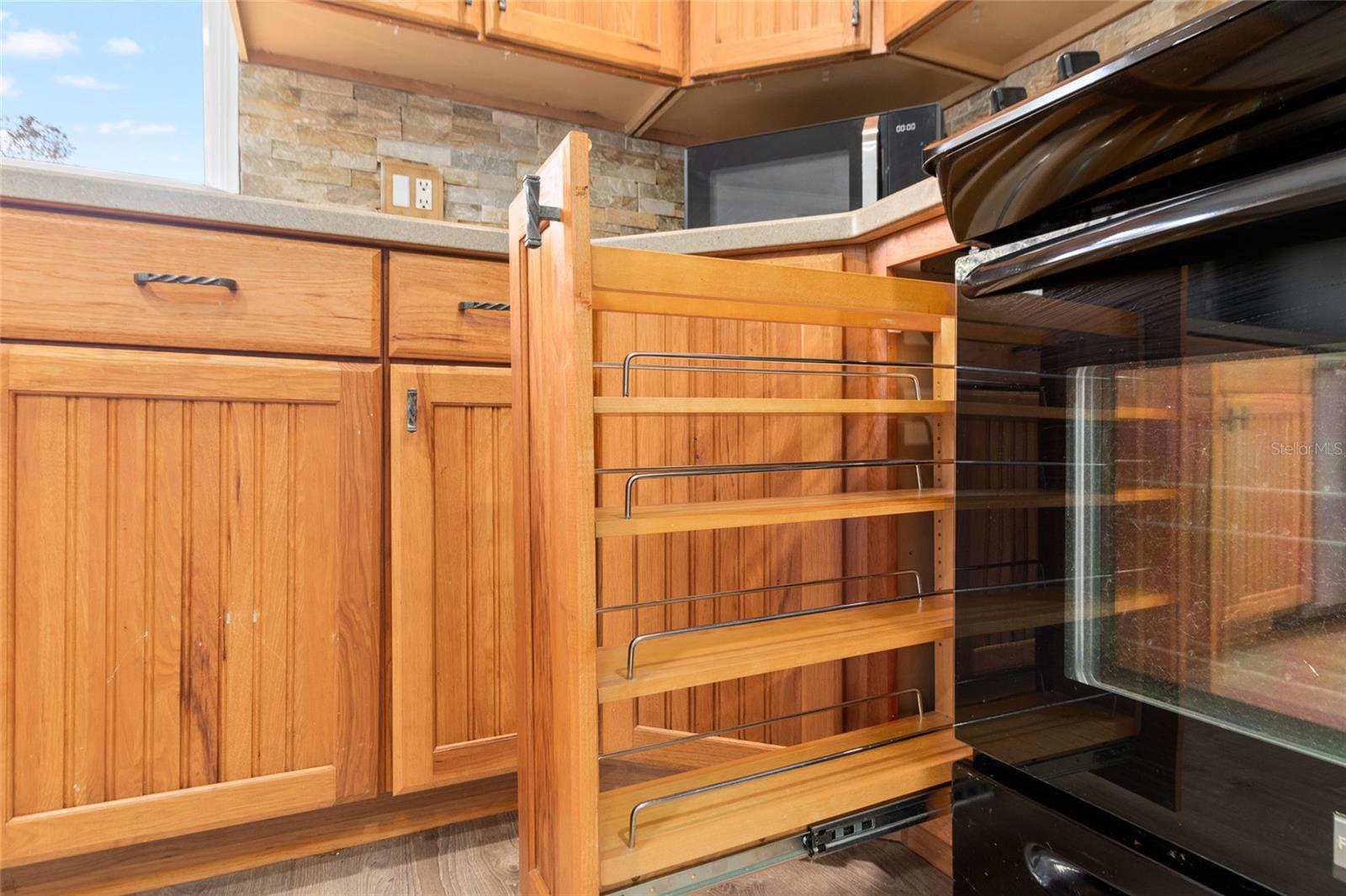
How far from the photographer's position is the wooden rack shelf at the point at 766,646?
755 millimetres

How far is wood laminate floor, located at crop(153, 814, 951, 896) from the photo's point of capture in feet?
3.50

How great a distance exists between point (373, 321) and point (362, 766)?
70 centimetres

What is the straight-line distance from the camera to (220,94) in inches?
64.3

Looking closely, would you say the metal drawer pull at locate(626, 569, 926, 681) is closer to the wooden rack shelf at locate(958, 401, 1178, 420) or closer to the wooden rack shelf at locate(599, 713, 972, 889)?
the wooden rack shelf at locate(599, 713, 972, 889)

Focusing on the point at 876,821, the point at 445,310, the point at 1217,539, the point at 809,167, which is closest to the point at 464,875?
the point at 876,821

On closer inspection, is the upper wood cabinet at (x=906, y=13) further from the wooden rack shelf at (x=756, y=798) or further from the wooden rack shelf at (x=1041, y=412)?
the wooden rack shelf at (x=756, y=798)

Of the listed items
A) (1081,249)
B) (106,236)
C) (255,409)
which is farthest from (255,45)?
(1081,249)

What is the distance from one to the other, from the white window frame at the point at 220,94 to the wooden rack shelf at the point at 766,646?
1.51 metres

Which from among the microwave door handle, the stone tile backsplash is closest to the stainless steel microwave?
the microwave door handle

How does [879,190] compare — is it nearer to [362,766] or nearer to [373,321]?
[373,321]

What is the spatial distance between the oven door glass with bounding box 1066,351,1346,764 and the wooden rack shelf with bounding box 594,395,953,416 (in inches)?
10.9

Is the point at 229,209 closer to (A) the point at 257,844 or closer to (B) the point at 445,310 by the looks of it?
(B) the point at 445,310

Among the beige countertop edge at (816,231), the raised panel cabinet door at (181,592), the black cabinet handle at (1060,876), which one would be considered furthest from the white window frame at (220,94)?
the black cabinet handle at (1060,876)

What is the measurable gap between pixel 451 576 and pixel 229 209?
2.09 feet
